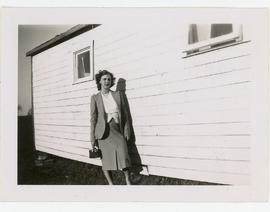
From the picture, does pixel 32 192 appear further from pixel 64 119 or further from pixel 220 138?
pixel 220 138

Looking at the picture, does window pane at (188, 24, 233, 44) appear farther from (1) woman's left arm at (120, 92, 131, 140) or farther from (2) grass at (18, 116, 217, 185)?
(2) grass at (18, 116, 217, 185)

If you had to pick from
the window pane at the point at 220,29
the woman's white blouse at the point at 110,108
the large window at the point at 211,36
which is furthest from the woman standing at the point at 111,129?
the window pane at the point at 220,29

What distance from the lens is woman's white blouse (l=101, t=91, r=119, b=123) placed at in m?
4.37

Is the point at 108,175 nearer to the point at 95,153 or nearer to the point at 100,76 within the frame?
the point at 95,153

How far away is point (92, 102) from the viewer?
447 centimetres

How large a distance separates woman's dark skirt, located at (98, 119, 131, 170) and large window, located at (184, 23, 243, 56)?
1.36 meters

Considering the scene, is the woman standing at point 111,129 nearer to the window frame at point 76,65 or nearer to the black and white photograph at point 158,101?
the black and white photograph at point 158,101

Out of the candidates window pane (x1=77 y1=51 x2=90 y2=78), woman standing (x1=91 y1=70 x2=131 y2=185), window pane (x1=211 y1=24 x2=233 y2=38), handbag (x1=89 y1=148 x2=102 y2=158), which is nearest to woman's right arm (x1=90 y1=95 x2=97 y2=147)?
woman standing (x1=91 y1=70 x2=131 y2=185)

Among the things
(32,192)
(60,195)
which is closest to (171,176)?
(60,195)

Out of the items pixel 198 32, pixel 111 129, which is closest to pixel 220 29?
pixel 198 32

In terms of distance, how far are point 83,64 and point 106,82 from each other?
32.0 inches

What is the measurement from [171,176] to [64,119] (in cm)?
192

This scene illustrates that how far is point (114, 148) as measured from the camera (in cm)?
439
